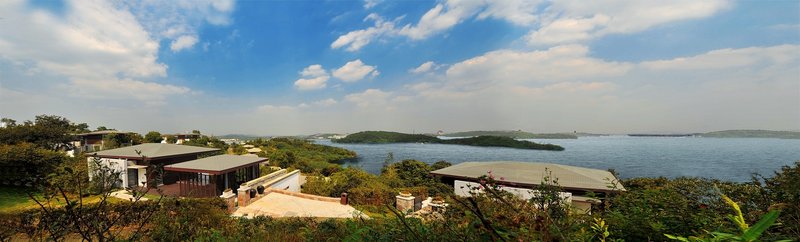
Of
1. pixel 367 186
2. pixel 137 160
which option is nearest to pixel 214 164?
pixel 137 160

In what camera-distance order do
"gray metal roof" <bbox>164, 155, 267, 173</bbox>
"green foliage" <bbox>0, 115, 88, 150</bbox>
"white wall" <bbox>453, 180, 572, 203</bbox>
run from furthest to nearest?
1. "green foliage" <bbox>0, 115, 88, 150</bbox>
2. "gray metal roof" <bbox>164, 155, 267, 173</bbox>
3. "white wall" <bbox>453, 180, 572, 203</bbox>

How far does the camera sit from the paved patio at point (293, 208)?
980 centimetres

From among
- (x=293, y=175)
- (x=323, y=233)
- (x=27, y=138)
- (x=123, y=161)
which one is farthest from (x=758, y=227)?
(x=27, y=138)

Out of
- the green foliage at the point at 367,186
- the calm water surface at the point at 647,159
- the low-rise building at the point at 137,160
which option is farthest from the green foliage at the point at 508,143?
the low-rise building at the point at 137,160

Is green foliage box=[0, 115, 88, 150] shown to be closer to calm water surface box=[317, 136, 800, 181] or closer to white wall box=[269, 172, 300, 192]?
white wall box=[269, 172, 300, 192]

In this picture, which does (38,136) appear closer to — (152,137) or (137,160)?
(152,137)

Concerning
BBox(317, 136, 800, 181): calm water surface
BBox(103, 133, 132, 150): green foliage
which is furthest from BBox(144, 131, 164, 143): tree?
BBox(317, 136, 800, 181): calm water surface

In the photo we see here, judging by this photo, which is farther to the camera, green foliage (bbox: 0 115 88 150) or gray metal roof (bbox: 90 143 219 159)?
green foliage (bbox: 0 115 88 150)

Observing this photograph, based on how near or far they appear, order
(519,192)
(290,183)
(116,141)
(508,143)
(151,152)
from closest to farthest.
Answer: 1. (519,192)
2. (151,152)
3. (290,183)
4. (116,141)
5. (508,143)

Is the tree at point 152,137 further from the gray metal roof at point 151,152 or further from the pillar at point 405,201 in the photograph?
the pillar at point 405,201

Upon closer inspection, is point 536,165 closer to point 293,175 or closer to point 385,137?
point 293,175

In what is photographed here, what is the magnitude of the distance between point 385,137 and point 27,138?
95.5 meters

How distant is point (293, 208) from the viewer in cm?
1068

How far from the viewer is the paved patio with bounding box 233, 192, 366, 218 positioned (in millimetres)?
9797
